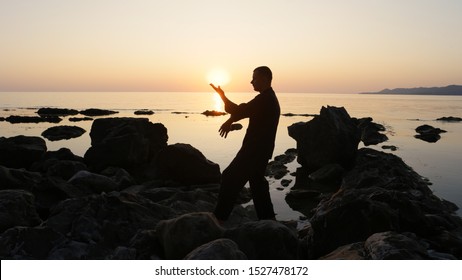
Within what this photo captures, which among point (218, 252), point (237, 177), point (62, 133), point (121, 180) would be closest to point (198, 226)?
point (218, 252)

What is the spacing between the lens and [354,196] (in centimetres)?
748

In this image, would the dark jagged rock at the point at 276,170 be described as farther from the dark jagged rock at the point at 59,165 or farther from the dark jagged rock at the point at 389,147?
the dark jagged rock at the point at 389,147

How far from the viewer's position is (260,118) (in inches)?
293

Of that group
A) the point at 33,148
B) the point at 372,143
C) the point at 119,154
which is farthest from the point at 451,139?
the point at 33,148

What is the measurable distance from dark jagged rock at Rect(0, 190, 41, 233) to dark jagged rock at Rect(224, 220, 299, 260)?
4.73 metres

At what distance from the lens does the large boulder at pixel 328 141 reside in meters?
23.0

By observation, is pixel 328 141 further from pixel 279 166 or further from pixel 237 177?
pixel 237 177

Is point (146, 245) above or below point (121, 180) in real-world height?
above

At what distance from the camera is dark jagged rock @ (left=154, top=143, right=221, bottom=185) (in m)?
16.1

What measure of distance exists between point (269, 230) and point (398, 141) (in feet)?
124

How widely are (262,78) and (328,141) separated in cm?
1660

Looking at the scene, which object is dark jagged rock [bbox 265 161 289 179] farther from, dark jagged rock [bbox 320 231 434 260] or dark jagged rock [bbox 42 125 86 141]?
dark jagged rock [bbox 42 125 86 141]

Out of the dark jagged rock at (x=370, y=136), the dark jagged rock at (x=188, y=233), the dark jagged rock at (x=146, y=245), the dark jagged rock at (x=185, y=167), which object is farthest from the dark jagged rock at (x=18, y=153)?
the dark jagged rock at (x=370, y=136)
